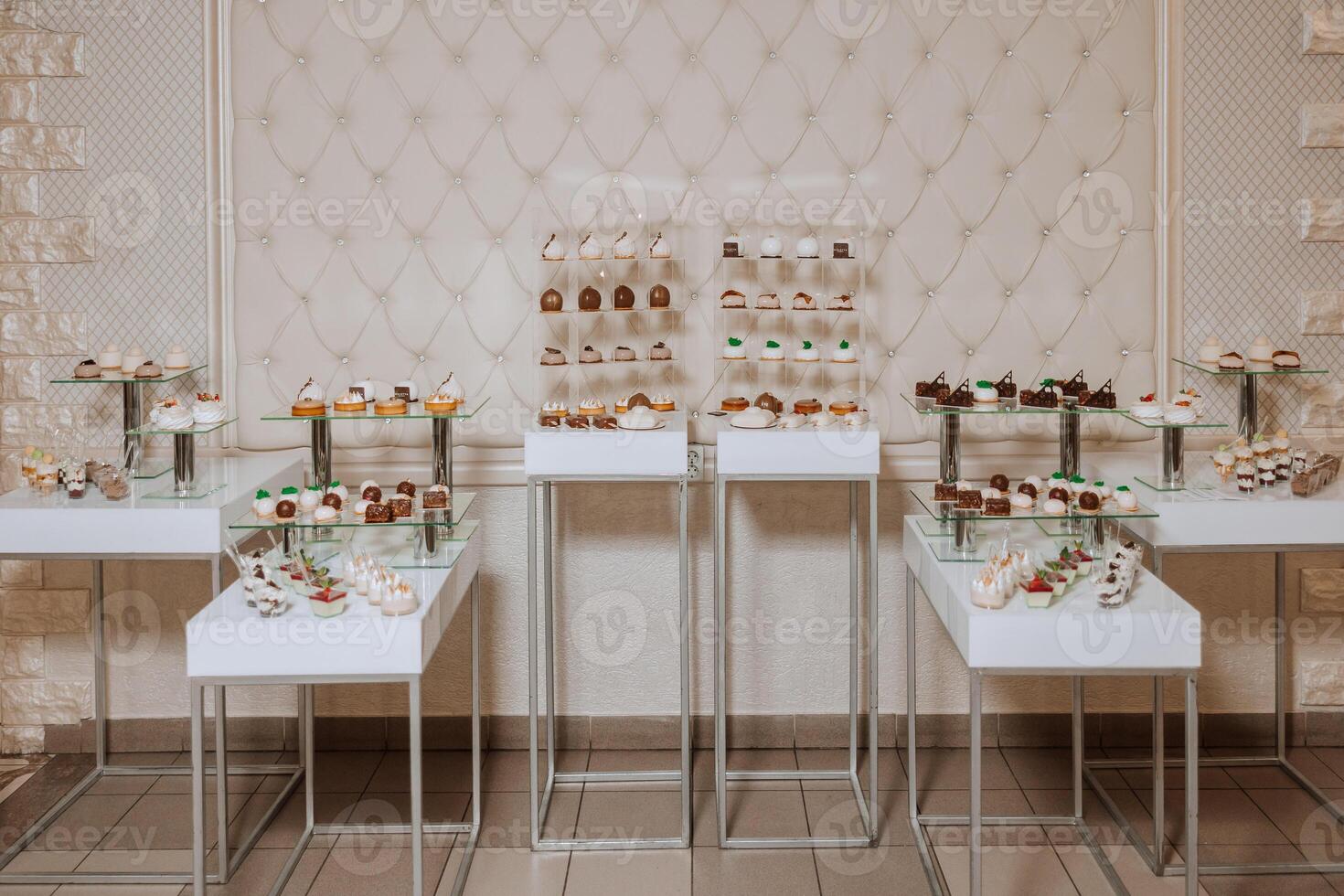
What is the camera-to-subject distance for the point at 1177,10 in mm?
3268

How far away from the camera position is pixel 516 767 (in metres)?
3.44

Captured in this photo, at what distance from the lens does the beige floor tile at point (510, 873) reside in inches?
110

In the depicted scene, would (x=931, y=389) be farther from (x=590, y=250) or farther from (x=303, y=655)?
(x=303, y=655)

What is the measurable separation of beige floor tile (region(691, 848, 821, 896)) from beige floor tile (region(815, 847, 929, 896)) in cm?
3

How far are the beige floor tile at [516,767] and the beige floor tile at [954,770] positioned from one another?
94 cm

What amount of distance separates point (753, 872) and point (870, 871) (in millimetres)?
278

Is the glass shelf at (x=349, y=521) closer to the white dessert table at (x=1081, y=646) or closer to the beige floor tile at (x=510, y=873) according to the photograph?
the beige floor tile at (x=510, y=873)

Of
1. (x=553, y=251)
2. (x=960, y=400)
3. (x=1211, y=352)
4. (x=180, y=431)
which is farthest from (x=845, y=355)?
(x=180, y=431)

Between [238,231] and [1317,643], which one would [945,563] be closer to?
[1317,643]

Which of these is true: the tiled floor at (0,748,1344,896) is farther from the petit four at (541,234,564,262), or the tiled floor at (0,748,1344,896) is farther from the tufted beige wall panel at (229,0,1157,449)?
the petit four at (541,234,564,262)

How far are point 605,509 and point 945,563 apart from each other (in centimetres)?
112

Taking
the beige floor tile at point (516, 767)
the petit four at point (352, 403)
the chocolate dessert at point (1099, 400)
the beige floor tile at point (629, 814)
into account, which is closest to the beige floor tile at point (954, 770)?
the beige floor tile at point (629, 814)

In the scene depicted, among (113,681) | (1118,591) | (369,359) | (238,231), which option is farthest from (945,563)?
(113,681)

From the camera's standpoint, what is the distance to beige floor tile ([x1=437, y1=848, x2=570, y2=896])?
2.80 m
